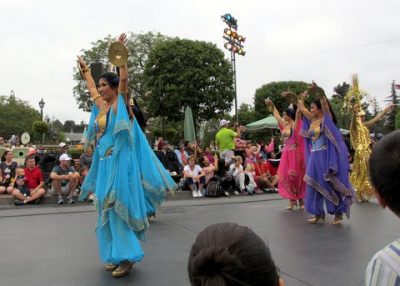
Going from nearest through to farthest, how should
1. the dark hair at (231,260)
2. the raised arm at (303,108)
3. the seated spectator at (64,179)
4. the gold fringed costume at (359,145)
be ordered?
the dark hair at (231,260) → the raised arm at (303,108) → the gold fringed costume at (359,145) → the seated spectator at (64,179)

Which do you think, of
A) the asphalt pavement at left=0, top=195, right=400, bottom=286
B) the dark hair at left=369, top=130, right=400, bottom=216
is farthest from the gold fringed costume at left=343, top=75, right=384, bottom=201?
the dark hair at left=369, top=130, right=400, bottom=216

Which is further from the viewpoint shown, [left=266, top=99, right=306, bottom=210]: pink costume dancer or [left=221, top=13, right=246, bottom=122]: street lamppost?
[left=221, top=13, right=246, bottom=122]: street lamppost

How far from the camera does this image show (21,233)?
636 cm

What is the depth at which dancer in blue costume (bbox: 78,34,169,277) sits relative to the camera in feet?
13.8

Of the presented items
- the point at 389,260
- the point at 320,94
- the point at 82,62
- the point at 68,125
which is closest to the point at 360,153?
the point at 320,94

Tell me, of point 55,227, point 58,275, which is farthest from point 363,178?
point 58,275

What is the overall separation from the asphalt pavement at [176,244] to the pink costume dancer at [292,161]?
389mm

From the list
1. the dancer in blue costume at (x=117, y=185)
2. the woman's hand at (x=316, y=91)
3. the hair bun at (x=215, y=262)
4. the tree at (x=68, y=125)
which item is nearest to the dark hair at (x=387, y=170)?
the hair bun at (x=215, y=262)

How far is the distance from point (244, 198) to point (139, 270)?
673 cm

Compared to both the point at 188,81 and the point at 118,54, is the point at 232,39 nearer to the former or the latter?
the point at 188,81

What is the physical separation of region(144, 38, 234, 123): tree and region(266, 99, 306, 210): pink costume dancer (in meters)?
21.4

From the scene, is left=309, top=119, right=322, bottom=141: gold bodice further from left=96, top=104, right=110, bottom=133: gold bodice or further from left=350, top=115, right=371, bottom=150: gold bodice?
left=96, top=104, right=110, bottom=133: gold bodice

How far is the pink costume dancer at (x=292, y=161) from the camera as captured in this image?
827 cm

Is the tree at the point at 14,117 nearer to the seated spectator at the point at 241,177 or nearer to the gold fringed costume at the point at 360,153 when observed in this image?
the seated spectator at the point at 241,177
